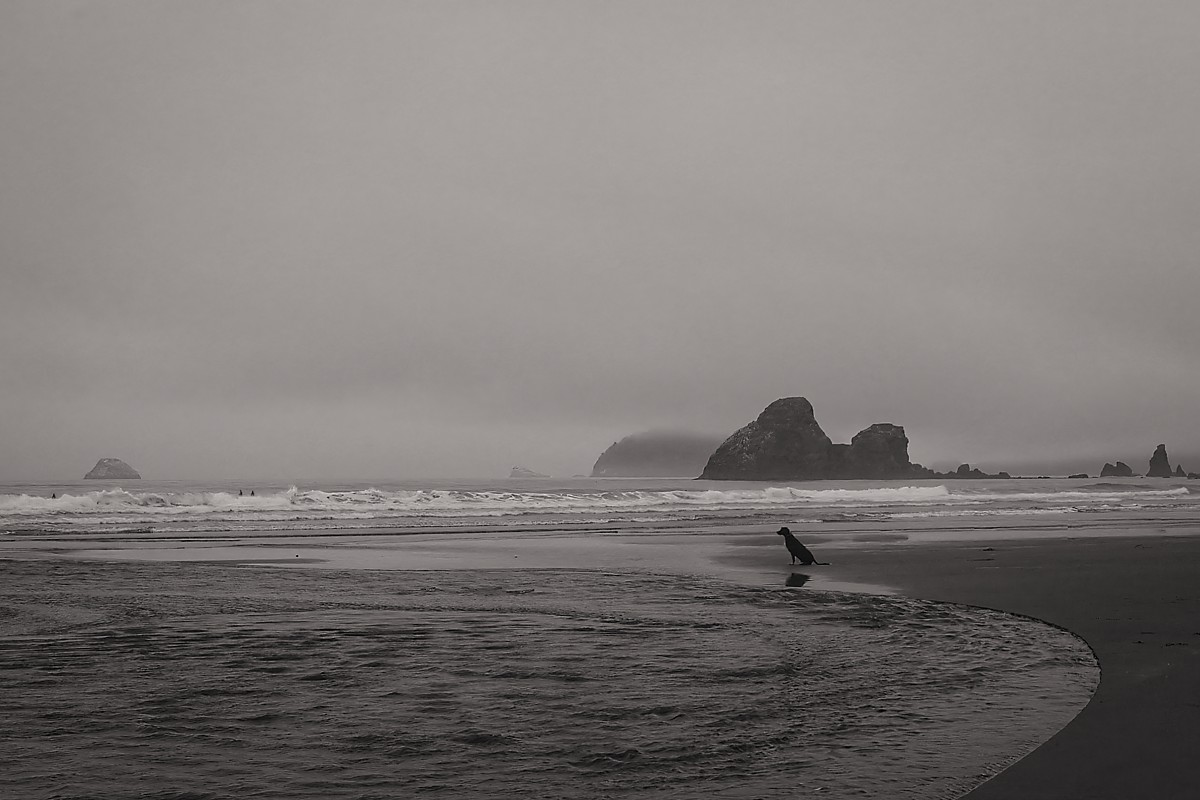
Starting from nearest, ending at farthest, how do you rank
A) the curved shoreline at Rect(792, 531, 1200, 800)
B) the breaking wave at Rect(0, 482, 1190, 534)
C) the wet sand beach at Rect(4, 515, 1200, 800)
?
the curved shoreline at Rect(792, 531, 1200, 800)
the wet sand beach at Rect(4, 515, 1200, 800)
the breaking wave at Rect(0, 482, 1190, 534)

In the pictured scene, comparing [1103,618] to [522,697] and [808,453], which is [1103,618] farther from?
[808,453]

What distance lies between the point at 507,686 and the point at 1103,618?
24.6ft

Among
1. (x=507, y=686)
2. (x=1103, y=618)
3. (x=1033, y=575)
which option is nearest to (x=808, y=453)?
(x=1033, y=575)

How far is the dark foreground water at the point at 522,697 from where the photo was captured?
5008mm

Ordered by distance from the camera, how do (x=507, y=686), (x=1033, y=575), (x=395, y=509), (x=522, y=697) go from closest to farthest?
(x=522, y=697) < (x=507, y=686) < (x=1033, y=575) < (x=395, y=509)

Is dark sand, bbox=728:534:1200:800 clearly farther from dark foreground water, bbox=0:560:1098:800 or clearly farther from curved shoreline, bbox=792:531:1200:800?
dark foreground water, bbox=0:560:1098:800

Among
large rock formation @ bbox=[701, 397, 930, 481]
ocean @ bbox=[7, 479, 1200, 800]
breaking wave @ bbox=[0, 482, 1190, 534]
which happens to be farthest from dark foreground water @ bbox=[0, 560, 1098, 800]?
large rock formation @ bbox=[701, 397, 930, 481]

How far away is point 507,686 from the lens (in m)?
7.23

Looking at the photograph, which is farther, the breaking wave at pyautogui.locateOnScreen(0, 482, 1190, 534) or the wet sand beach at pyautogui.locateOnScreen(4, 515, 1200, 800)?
the breaking wave at pyautogui.locateOnScreen(0, 482, 1190, 534)

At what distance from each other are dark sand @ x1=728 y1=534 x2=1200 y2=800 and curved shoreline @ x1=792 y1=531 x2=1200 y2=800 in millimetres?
12

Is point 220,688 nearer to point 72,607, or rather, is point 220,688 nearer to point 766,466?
point 72,607

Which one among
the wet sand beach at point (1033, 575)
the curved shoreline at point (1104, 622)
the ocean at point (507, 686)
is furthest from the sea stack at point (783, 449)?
the ocean at point (507, 686)

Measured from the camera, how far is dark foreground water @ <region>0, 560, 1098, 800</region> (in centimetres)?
501

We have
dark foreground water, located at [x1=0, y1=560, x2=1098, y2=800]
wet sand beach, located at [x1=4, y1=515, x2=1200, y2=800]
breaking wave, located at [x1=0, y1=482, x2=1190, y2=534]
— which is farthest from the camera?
breaking wave, located at [x1=0, y1=482, x2=1190, y2=534]
